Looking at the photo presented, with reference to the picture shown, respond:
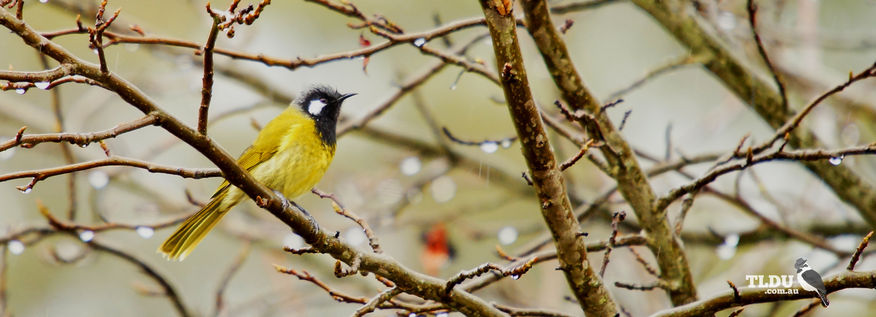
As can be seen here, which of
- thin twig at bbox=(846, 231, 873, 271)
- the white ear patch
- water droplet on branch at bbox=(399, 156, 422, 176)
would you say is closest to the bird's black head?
the white ear patch

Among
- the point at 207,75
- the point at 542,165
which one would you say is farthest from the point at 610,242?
the point at 207,75

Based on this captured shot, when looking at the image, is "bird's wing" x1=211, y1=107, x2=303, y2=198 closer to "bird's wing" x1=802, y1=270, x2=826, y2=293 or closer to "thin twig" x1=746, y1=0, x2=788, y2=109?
"thin twig" x1=746, y1=0, x2=788, y2=109

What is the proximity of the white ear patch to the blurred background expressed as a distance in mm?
248

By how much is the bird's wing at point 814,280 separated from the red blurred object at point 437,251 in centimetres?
308

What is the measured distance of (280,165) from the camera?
3914 mm

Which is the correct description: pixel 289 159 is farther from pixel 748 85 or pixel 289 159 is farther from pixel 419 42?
pixel 748 85

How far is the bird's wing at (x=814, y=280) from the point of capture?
7.29ft

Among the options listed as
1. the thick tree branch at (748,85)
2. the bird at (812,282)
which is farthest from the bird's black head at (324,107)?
the bird at (812,282)

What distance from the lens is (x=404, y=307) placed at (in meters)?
2.68

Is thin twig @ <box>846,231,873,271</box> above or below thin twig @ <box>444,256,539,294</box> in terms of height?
below

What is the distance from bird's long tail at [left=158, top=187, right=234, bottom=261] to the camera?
3.64 m

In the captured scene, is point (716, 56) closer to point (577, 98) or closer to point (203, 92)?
point (577, 98)

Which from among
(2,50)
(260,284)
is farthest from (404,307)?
(2,50)

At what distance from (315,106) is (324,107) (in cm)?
7
